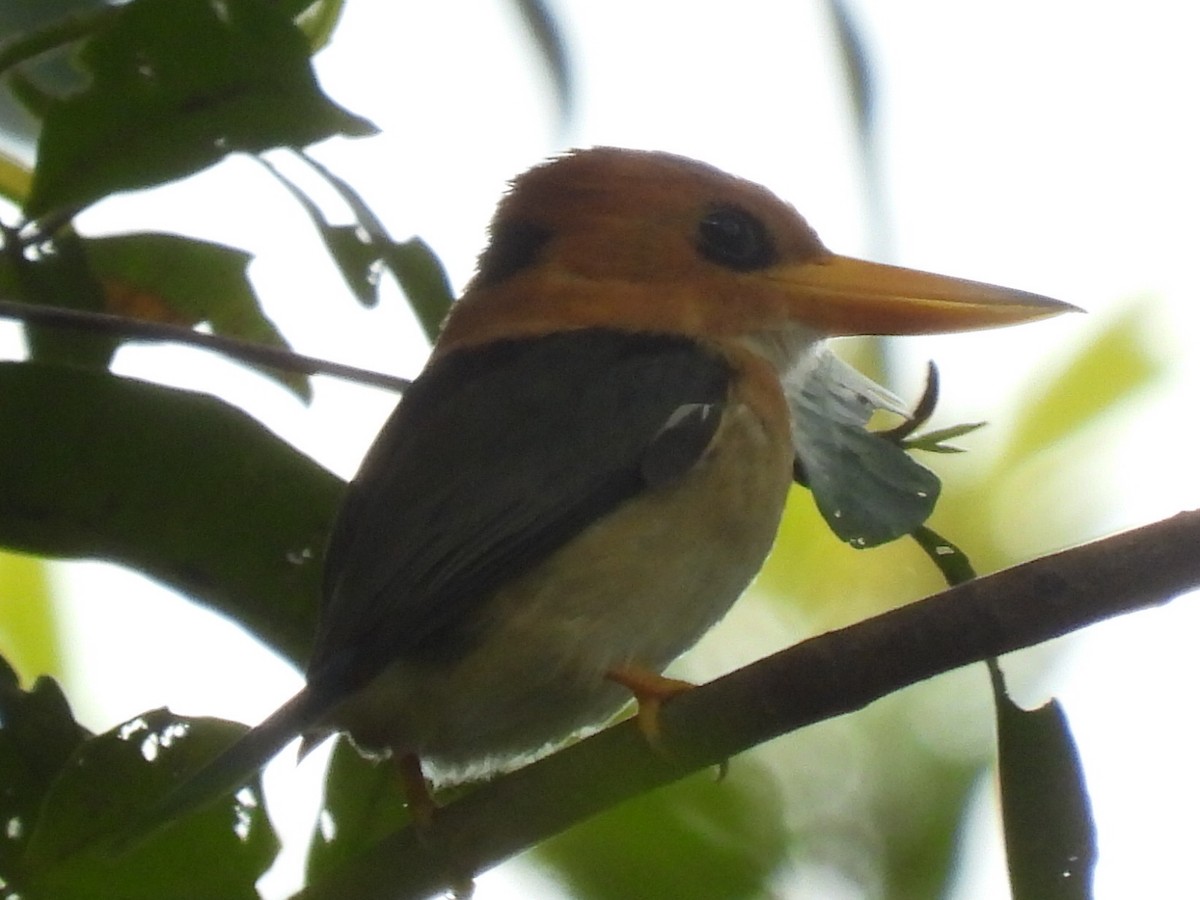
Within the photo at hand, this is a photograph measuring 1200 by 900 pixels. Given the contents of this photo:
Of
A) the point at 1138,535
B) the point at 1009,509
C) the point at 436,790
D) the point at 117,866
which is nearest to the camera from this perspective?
the point at 1138,535

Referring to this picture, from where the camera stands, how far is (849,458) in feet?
6.59

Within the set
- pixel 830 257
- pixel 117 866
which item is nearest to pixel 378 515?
pixel 117 866

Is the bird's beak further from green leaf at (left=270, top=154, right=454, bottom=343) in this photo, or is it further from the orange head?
green leaf at (left=270, top=154, right=454, bottom=343)

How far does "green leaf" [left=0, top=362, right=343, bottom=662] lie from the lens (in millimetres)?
2193

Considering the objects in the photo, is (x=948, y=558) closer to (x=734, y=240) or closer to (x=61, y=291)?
(x=734, y=240)

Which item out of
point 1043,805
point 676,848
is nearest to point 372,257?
point 676,848

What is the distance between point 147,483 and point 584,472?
53cm

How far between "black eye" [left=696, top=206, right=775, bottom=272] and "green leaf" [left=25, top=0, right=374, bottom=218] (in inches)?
28.8

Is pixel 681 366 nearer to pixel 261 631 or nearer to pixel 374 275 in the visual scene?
pixel 374 275

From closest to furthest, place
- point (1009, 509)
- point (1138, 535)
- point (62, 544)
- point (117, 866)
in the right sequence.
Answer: point (1138, 535), point (117, 866), point (62, 544), point (1009, 509)

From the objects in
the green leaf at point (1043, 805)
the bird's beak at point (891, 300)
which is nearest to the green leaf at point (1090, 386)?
the bird's beak at point (891, 300)

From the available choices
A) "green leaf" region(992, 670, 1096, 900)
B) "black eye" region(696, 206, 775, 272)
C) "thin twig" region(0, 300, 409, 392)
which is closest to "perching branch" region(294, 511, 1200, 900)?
"green leaf" region(992, 670, 1096, 900)

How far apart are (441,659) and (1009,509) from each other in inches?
45.5

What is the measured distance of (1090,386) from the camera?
3240 mm
